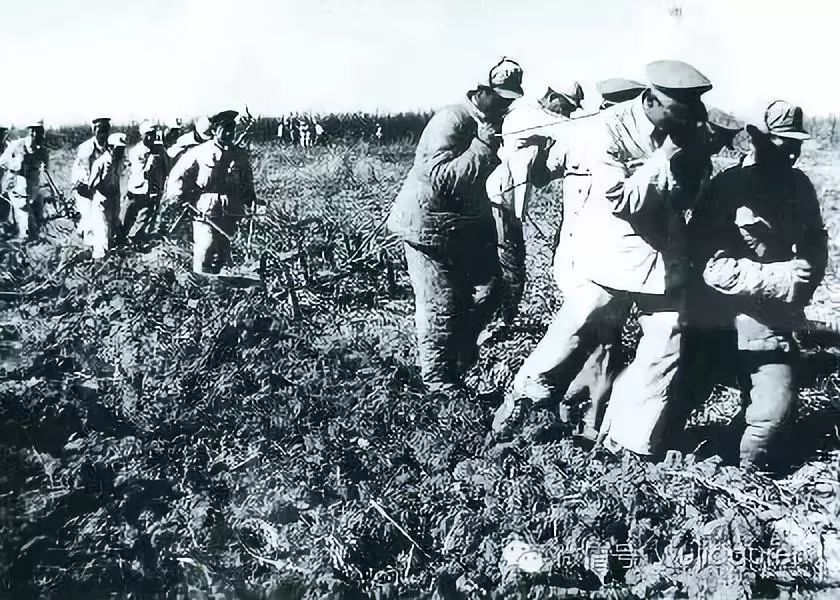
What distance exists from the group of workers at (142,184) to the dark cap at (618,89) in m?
1.38

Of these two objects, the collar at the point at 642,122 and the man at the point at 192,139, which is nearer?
the collar at the point at 642,122

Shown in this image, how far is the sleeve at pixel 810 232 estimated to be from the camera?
327cm

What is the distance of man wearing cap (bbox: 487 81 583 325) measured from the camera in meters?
3.36

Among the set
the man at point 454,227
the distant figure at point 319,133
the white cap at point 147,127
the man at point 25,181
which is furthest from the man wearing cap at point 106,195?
the man at point 454,227

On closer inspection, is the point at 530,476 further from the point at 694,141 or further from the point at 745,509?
the point at 694,141

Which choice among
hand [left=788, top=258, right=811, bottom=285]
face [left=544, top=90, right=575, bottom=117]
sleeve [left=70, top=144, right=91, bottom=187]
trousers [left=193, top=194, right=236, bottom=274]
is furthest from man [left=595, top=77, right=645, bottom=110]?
sleeve [left=70, top=144, right=91, bottom=187]

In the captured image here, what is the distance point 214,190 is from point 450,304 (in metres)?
1.04

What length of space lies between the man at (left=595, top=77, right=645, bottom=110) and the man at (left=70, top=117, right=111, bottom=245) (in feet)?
6.36

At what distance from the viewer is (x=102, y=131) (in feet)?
11.8

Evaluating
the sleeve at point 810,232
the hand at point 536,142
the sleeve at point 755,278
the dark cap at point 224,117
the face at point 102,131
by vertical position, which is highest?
the dark cap at point 224,117

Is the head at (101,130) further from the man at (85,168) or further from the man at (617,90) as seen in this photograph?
the man at (617,90)

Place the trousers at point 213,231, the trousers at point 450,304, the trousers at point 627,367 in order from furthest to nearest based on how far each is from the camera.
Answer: the trousers at point 213,231 → the trousers at point 450,304 → the trousers at point 627,367

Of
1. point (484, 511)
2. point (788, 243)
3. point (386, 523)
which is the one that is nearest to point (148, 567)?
point (386, 523)

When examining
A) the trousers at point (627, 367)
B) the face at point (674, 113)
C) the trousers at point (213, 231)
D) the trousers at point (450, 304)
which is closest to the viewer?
the face at point (674, 113)
